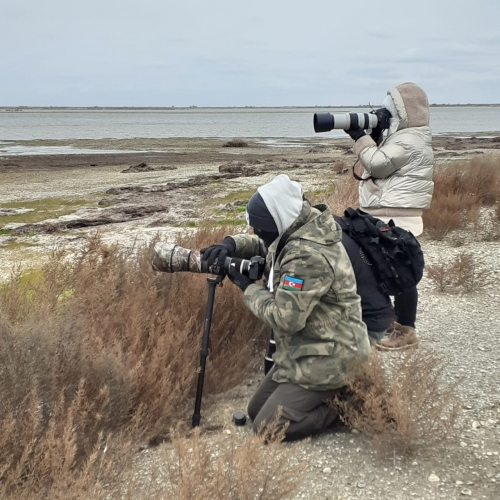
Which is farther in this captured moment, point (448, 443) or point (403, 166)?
point (403, 166)

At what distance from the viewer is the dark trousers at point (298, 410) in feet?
10.3

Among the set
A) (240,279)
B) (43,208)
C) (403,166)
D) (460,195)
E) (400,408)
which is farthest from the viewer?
(43,208)

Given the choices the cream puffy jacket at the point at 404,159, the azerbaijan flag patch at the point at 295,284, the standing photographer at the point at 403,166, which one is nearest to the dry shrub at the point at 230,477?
the azerbaijan flag patch at the point at 295,284

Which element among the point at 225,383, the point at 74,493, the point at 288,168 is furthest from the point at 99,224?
the point at 288,168

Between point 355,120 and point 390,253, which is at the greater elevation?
point 355,120

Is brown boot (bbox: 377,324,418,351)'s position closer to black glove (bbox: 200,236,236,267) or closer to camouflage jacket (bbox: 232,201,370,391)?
camouflage jacket (bbox: 232,201,370,391)

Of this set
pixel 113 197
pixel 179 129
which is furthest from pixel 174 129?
pixel 113 197

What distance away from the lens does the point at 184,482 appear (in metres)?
2.01

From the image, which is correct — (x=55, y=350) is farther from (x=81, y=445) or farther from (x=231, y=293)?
(x=231, y=293)

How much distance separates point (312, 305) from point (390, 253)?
0.85 meters

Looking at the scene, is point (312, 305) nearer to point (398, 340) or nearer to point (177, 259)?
point (177, 259)

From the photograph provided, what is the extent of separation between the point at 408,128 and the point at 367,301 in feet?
4.88

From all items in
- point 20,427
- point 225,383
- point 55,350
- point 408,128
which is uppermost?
point 408,128

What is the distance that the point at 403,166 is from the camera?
435cm
